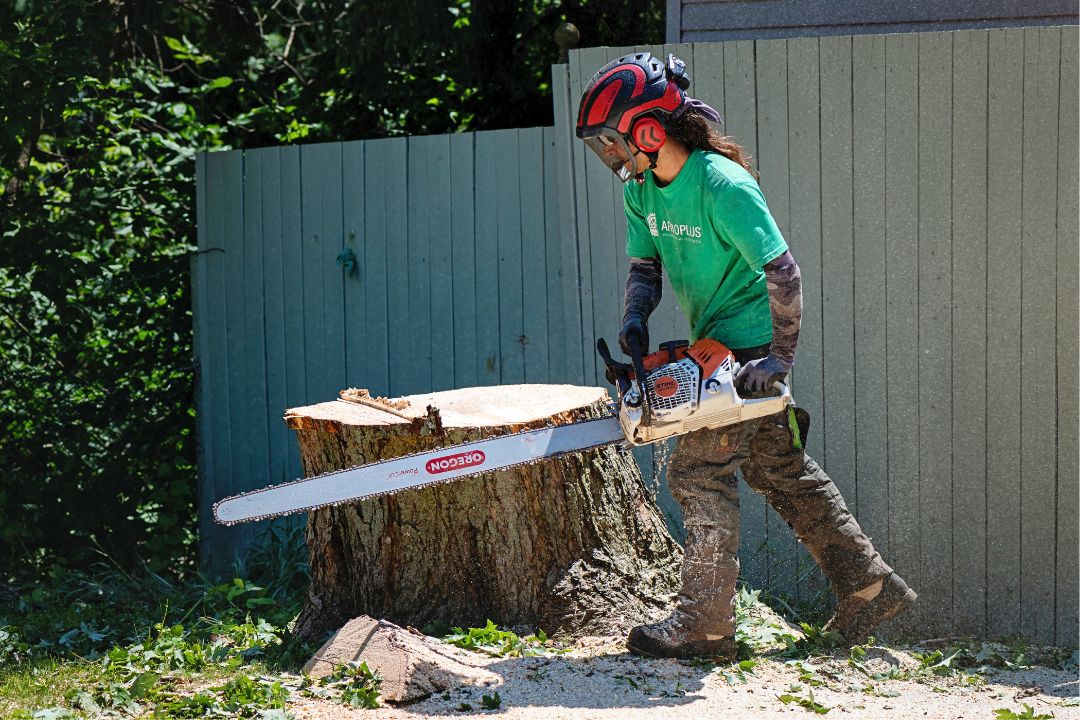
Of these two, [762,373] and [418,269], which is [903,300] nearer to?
[762,373]

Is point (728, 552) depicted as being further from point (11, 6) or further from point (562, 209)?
point (11, 6)

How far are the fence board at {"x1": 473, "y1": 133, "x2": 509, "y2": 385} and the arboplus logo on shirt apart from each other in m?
1.93

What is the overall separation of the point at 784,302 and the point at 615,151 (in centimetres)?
70

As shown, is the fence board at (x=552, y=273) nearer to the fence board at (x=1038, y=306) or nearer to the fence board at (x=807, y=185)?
the fence board at (x=807, y=185)

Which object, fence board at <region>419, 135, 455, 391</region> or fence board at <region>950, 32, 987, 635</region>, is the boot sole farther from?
fence board at <region>419, 135, 455, 391</region>

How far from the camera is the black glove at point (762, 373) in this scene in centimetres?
354

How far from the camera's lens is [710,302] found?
3799 mm

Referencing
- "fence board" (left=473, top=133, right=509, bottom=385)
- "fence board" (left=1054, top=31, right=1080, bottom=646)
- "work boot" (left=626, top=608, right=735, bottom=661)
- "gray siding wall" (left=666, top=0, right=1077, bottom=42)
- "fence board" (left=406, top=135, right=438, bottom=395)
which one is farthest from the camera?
"fence board" (left=406, top=135, right=438, bottom=395)

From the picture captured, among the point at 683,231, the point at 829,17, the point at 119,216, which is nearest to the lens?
the point at 683,231

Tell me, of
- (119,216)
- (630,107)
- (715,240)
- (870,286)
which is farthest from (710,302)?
(119,216)

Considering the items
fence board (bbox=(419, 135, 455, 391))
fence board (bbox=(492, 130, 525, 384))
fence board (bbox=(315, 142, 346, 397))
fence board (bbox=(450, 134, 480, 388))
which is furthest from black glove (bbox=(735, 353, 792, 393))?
fence board (bbox=(315, 142, 346, 397))

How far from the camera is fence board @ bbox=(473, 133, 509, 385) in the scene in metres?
5.62

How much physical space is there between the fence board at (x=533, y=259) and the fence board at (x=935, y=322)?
5.55 feet

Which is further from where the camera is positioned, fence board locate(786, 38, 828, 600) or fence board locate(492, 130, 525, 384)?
fence board locate(492, 130, 525, 384)
